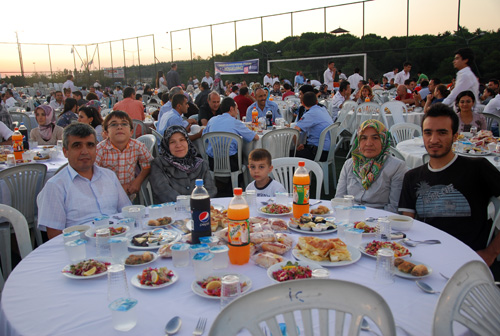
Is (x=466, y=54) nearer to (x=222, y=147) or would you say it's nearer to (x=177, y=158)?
(x=222, y=147)

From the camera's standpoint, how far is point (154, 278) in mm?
1515

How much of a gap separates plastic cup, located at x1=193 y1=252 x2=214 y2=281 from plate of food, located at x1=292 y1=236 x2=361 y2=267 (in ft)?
1.37

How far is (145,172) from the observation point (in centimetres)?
359

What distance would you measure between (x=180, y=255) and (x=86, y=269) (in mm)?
412

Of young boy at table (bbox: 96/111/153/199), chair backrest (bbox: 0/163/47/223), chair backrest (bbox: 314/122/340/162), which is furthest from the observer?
chair backrest (bbox: 314/122/340/162)

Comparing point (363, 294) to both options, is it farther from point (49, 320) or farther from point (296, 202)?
point (296, 202)

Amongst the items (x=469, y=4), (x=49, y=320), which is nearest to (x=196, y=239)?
(x=49, y=320)

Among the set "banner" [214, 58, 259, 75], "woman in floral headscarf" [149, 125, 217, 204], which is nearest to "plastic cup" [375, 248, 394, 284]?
"woman in floral headscarf" [149, 125, 217, 204]

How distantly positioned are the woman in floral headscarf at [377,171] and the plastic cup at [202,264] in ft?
5.70

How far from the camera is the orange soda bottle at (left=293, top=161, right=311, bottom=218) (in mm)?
2135

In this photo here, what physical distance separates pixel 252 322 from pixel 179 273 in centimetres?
77

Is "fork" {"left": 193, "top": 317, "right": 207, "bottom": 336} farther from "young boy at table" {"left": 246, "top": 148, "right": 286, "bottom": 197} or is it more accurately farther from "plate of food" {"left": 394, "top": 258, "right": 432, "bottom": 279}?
"young boy at table" {"left": 246, "top": 148, "right": 286, "bottom": 197}

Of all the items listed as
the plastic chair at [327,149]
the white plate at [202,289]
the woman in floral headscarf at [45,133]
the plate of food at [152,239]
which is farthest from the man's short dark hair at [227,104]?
the white plate at [202,289]

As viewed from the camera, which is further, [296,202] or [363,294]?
[296,202]
